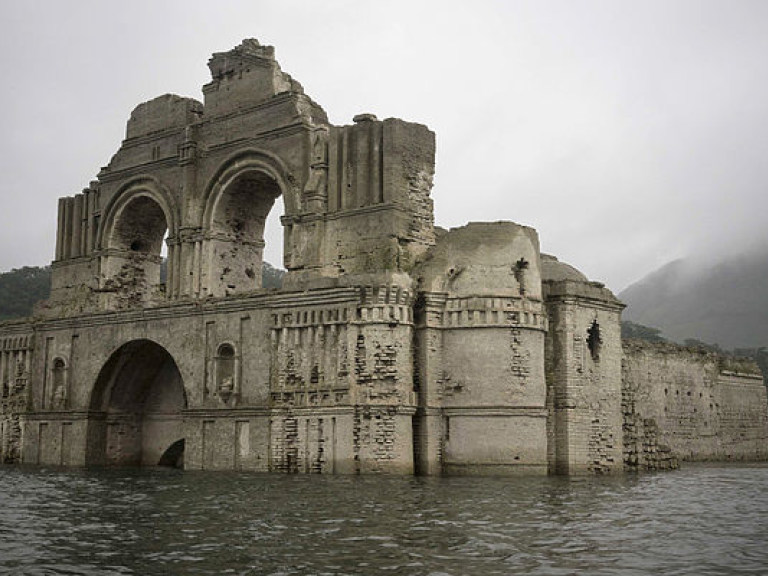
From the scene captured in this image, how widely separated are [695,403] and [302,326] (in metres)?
20.4

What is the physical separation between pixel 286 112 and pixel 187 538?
64.5 ft

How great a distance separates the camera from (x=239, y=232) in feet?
110

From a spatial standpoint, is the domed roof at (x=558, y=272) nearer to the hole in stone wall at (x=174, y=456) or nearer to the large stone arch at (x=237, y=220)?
the large stone arch at (x=237, y=220)

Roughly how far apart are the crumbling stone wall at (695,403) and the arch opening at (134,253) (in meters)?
17.5

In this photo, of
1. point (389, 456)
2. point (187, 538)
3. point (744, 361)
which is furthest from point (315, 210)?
point (744, 361)

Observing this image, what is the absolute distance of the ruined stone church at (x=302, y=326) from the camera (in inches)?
1003

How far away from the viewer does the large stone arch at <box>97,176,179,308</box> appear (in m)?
35.7

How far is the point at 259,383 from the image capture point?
27.5 metres

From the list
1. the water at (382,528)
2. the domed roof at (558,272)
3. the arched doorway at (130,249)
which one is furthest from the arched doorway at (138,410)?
the domed roof at (558,272)

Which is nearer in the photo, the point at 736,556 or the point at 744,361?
the point at 736,556

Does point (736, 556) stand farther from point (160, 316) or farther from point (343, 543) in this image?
point (160, 316)

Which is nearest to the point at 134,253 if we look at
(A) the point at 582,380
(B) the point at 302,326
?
(B) the point at 302,326

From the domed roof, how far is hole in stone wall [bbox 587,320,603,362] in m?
1.39

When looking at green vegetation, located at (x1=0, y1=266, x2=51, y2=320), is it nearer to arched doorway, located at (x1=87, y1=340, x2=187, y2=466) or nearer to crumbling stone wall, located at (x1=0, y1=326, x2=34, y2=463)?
crumbling stone wall, located at (x1=0, y1=326, x2=34, y2=463)
